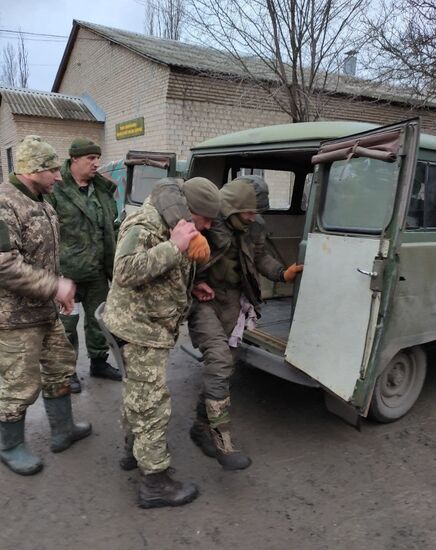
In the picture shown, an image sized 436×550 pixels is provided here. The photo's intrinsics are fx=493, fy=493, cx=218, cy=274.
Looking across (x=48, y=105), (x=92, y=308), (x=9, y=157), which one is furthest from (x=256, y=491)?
(x=9, y=157)

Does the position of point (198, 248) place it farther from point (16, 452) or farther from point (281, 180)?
Answer: point (281, 180)

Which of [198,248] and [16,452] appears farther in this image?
[16,452]

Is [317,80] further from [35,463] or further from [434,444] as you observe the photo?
[35,463]

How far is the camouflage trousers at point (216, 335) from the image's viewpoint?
276 centimetres

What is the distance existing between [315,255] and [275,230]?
2368 millimetres

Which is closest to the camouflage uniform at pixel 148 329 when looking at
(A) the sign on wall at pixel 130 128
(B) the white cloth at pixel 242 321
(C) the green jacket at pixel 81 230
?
(B) the white cloth at pixel 242 321

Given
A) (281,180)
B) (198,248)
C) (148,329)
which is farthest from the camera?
(281,180)

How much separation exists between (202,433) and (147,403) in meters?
0.79

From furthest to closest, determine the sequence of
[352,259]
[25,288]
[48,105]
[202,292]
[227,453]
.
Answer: [48,105] → [202,292] → [352,259] → [227,453] → [25,288]

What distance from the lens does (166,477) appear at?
2613 millimetres

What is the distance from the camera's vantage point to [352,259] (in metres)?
2.82

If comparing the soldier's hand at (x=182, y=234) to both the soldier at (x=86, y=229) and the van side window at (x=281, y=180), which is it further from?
the van side window at (x=281, y=180)

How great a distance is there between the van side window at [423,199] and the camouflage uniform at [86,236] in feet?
7.39

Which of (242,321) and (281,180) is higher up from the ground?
(281,180)
